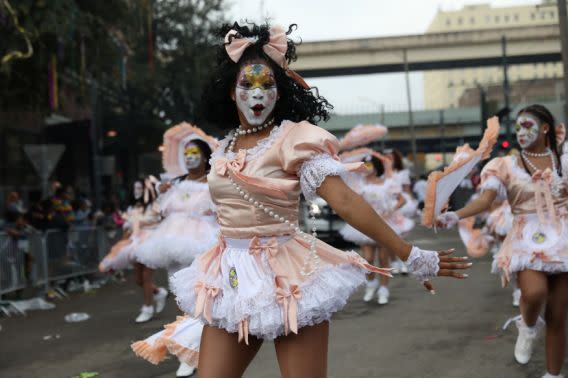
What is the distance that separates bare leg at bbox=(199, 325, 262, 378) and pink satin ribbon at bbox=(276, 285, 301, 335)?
0.91ft

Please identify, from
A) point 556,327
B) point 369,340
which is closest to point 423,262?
point 556,327

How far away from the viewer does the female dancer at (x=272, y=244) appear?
3.19 metres

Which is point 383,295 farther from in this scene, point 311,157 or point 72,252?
point 311,157

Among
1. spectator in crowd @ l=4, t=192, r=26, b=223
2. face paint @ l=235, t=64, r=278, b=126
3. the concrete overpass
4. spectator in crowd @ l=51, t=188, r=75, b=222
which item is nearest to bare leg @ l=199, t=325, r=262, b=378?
face paint @ l=235, t=64, r=278, b=126

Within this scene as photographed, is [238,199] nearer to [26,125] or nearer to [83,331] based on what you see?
[83,331]

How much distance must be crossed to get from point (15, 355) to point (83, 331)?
1.22 m

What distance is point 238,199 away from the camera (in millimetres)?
3369

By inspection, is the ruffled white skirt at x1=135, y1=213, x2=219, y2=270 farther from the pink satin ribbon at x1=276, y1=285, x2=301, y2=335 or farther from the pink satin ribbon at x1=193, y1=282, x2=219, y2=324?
the pink satin ribbon at x1=276, y1=285, x2=301, y2=335

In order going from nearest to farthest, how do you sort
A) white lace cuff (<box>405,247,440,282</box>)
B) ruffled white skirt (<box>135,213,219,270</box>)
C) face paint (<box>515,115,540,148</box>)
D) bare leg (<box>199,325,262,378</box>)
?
white lace cuff (<box>405,247,440,282</box>) < bare leg (<box>199,325,262,378</box>) < face paint (<box>515,115,540,148</box>) < ruffled white skirt (<box>135,213,219,270</box>)

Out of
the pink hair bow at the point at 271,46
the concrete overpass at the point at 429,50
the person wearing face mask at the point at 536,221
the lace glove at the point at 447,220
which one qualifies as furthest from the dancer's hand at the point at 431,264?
the concrete overpass at the point at 429,50

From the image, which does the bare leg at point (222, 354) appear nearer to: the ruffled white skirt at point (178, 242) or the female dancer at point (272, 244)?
the female dancer at point (272, 244)

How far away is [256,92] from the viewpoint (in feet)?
11.5

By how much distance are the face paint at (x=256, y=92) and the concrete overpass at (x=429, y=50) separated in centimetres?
3850

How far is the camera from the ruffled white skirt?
26.2 ft
